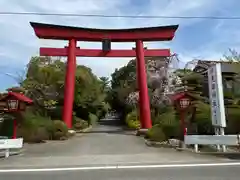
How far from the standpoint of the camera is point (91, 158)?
12055 millimetres

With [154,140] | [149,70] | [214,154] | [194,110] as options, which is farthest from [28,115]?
[149,70]

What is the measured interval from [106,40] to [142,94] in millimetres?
5198

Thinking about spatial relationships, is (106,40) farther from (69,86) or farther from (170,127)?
(170,127)

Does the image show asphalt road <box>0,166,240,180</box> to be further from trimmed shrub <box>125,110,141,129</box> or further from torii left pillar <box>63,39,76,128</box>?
trimmed shrub <box>125,110,141,129</box>

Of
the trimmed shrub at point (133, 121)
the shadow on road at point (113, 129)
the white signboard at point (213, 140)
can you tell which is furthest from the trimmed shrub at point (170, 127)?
the trimmed shrub at point (133, 121)

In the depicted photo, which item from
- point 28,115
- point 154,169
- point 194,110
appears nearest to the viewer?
point 154,169

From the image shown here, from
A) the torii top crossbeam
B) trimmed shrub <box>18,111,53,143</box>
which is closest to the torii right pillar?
the torii top crossbeam

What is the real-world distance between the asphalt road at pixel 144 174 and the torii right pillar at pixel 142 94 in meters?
13.4

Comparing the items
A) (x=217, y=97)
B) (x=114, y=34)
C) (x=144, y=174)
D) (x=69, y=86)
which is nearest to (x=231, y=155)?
(x=217, y=97)

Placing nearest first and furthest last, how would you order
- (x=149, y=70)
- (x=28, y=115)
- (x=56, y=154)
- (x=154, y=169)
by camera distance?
(x=154, y=169) < (x=56, y=154) < (x=28, y=115) < (x=149, y=70)

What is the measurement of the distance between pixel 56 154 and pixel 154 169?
582 cm

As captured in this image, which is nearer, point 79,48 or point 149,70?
point 79,48

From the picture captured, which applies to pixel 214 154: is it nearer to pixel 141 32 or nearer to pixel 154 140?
pixel 154 140

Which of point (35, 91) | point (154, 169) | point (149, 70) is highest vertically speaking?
point (149, 70)
